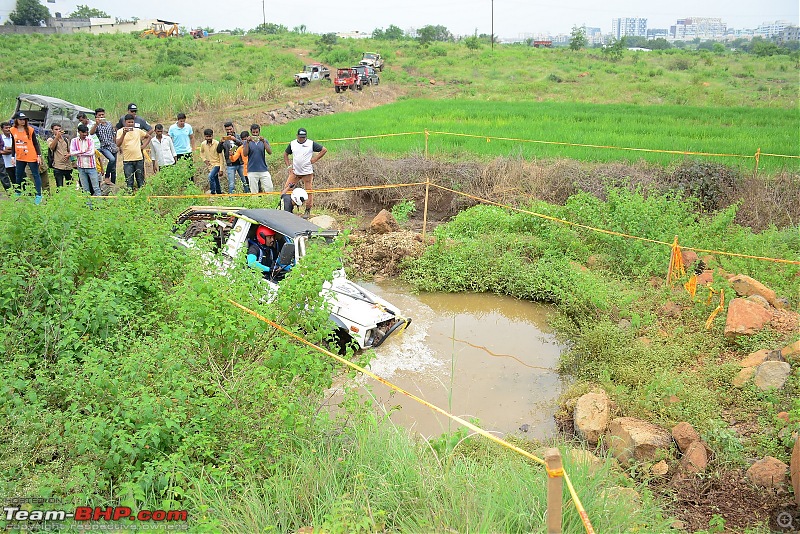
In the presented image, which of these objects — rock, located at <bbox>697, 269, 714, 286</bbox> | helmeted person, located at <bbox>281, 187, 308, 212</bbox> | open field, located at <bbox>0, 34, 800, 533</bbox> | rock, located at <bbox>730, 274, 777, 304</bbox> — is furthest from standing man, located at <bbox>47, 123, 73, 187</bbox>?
rock, located at <bbox>730, 274, 777, 304</bbox>

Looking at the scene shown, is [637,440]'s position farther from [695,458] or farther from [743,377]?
[743,377]

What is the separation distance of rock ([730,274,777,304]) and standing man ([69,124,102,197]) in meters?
10.1

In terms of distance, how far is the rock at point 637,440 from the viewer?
5458 mm

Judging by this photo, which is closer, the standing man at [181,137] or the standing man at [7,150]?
the standing man at [7,150]

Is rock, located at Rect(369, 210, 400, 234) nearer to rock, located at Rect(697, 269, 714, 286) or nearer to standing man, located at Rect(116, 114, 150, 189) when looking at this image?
standing man, located at Rect(116, 114, 150, 189)

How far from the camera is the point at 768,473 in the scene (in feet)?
16.5

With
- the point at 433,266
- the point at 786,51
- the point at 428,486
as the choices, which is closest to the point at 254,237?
the point at 433,266

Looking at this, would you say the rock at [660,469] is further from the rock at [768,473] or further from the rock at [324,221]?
the rock at [324,221]

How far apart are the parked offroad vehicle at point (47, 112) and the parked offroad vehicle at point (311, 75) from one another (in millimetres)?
18276

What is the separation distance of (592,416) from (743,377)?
1782mm

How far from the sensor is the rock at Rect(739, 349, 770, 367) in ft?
22.1

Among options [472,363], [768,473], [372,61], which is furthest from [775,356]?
[372,61]

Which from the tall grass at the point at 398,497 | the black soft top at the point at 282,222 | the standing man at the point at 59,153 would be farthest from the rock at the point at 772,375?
the standing man at the point at 59,153

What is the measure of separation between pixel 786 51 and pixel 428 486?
68.7m
